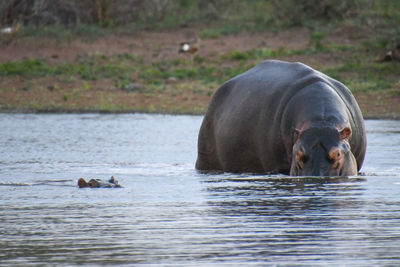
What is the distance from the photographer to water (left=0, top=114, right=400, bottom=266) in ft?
14.4

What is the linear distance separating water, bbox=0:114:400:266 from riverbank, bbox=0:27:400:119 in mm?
6095

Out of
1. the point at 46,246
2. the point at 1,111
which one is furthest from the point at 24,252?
the point at 1,111

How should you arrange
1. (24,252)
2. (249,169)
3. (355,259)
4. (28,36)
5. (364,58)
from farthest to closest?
(28,36), (364,58), (249,169), (24,252), (355,259)

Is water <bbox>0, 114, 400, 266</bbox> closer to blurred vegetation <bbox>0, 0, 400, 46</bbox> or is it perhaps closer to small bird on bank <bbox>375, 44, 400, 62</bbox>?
small bird on bank <bbox>375, 44, 400, 62</bbox>

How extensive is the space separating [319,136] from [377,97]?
30.6ft

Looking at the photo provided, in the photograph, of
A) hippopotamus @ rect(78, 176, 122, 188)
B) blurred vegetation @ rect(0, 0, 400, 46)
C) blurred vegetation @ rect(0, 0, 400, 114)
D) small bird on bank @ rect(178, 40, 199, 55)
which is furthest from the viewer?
blurred vegetation @ rect(0, 0, 400, 46)

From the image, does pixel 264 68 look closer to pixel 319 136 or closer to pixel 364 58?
pixel 319 136

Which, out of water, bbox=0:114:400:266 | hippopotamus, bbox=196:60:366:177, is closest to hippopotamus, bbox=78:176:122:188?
water, bbox=0:114:400:266

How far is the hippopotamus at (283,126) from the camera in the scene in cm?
699

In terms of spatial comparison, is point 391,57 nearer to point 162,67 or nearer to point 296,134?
point 162,67

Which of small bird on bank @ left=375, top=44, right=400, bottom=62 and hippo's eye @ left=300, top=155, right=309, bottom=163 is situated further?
small bird on bank @ left=375, top=44, right=400, bottom=62

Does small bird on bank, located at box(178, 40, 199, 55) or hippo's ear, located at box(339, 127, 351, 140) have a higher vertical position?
small bird on bank, located at box(178, 40, 199, 55)

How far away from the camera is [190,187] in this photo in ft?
23.6

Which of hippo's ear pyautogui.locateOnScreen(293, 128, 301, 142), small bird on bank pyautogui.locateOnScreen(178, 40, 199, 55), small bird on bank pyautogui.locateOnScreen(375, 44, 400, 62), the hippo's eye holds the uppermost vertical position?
small bird on bank pyautogui.locateOnScreen(178, 40, 199, 55)
